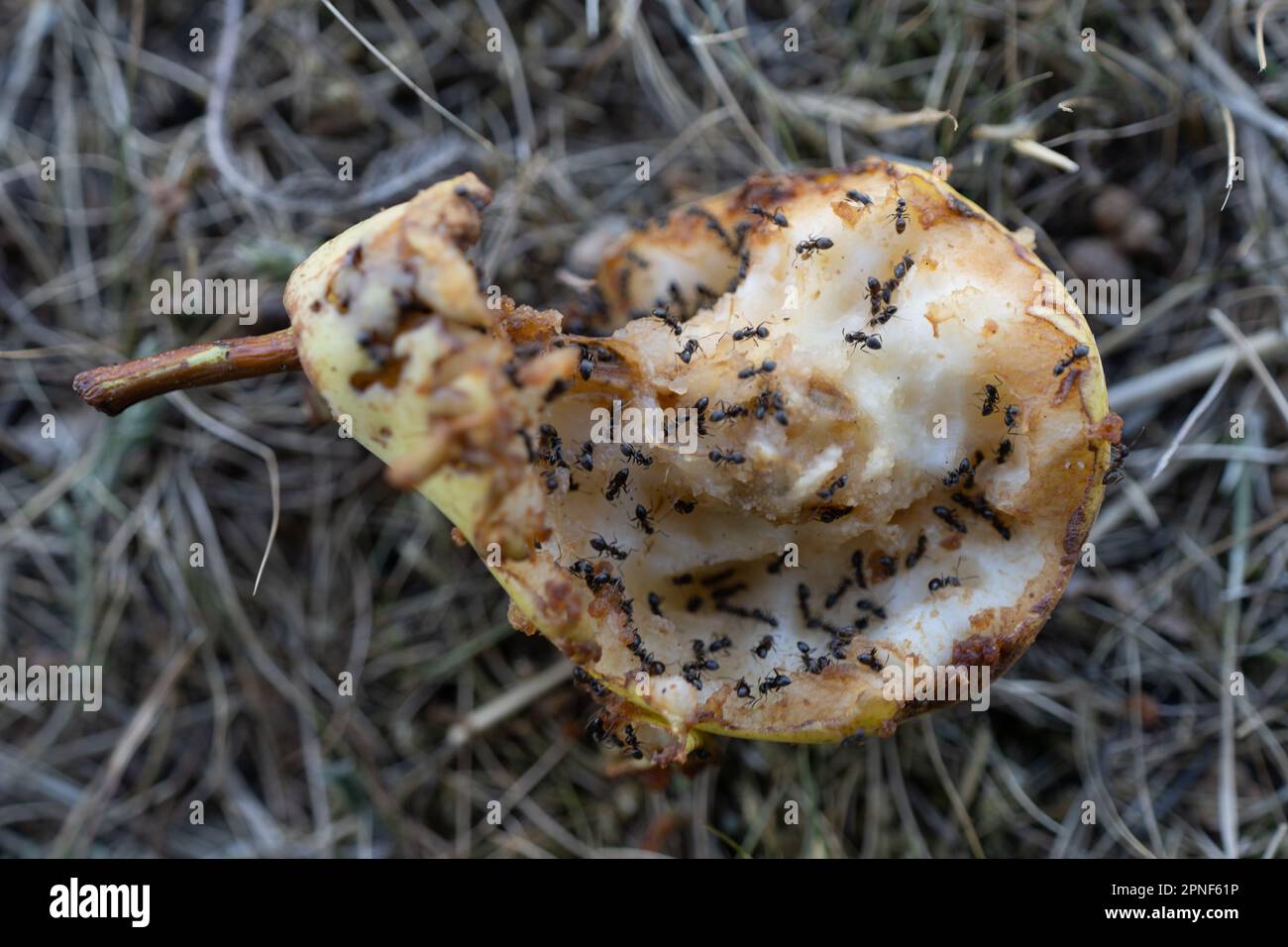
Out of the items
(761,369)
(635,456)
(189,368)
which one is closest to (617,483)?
(635,456)

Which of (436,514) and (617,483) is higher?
(436,514)

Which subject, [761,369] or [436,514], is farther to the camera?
[436,514]

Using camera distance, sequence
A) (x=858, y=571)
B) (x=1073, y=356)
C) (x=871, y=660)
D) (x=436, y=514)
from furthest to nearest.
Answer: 1. (x=436, y=514)
2. (x=858, y=571)
3. (x=871, y=660)
4. (x=1073, y=356)

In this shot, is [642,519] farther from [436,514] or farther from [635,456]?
[436,514]

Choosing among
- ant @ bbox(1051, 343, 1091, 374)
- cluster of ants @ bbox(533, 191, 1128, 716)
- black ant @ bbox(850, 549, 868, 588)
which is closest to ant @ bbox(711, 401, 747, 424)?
cluster of ants @ bbox(533, 191, 1128, 716)
